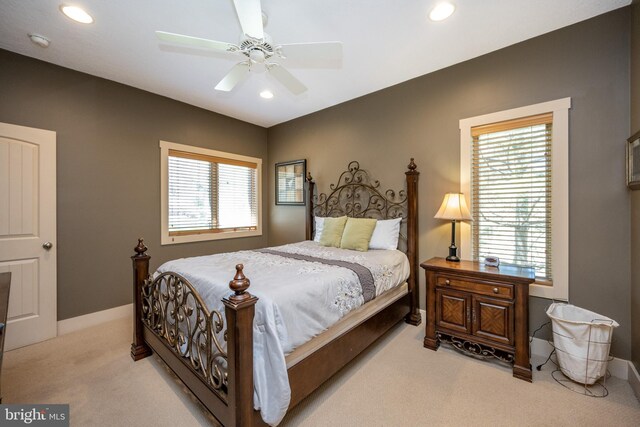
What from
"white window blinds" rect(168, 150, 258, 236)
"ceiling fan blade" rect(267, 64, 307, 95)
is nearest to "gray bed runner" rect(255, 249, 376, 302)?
"ceiling fan blade" rect(267, 64, 307, 95)

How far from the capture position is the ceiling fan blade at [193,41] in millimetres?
1787

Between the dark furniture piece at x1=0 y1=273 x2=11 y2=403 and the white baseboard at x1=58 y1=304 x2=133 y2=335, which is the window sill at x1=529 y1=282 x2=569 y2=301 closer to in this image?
the dark furniture piece at x1=0 y1=273 x2=11 y2=403

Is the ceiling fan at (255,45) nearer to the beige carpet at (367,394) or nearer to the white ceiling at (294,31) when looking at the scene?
the white ceiling at (294,31)

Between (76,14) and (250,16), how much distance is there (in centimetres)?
162

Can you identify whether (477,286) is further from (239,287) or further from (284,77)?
(284,77)

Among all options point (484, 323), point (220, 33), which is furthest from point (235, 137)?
point (484, 323)

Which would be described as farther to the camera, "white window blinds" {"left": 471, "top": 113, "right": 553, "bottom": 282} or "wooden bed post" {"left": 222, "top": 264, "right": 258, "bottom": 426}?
"white window blinds" {"left": 471, "top": 113, "right": 553, "bottom": 282}

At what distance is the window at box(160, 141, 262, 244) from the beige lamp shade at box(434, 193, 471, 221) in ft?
10.7

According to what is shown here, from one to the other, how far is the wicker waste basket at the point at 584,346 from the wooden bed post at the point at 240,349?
7.52 ft

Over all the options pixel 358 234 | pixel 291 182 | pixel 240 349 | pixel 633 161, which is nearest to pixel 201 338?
pixel 240 349

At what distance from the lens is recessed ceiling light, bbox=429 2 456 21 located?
206 cm

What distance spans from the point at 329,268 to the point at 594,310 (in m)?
2.22

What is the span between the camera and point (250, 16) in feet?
5.49

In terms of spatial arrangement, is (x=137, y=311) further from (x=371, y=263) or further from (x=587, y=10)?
(x=587, y=10)
